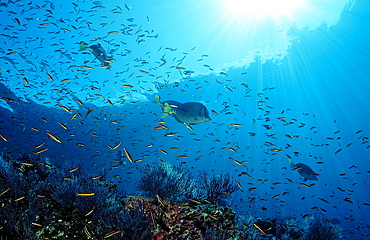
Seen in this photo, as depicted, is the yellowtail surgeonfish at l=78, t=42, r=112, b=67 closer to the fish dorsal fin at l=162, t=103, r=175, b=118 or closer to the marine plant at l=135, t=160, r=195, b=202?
the fish dorsal fin at l=162, t=103, r=175, b=118

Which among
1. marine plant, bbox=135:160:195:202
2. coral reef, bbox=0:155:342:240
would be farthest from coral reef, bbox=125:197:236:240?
marine plant, bbox=135:160:195:202

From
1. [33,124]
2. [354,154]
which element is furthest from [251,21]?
[354,154]

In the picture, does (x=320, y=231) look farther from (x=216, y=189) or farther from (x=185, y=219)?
(x=185, y=219)

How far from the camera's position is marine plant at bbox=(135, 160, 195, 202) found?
5.34 m

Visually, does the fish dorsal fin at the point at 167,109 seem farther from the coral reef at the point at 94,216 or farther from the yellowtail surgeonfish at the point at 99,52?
the yellowtail surgeonfish at the point at 99,52

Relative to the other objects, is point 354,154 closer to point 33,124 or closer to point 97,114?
point 97,114

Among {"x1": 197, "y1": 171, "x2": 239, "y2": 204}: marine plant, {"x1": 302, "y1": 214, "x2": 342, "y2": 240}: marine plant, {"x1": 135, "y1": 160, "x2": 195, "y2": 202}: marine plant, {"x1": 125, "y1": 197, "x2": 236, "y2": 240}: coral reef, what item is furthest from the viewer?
{"x1": 302, "y1": 214, "x2": 342, "y2": 240}: marine plant

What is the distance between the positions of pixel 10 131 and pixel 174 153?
30.1 m

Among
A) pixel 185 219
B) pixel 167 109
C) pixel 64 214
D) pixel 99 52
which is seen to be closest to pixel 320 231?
pixel 185 219

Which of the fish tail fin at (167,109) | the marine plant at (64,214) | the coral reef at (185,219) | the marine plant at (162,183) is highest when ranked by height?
the fish tail fin at (167,109)

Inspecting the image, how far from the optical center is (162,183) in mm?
5395

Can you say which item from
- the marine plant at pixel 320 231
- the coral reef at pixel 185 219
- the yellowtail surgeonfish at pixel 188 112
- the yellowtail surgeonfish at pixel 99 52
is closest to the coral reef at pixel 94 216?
the coral reef at pixel 185 219

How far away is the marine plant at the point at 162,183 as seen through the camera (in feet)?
17.5

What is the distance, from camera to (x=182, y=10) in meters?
20.0
